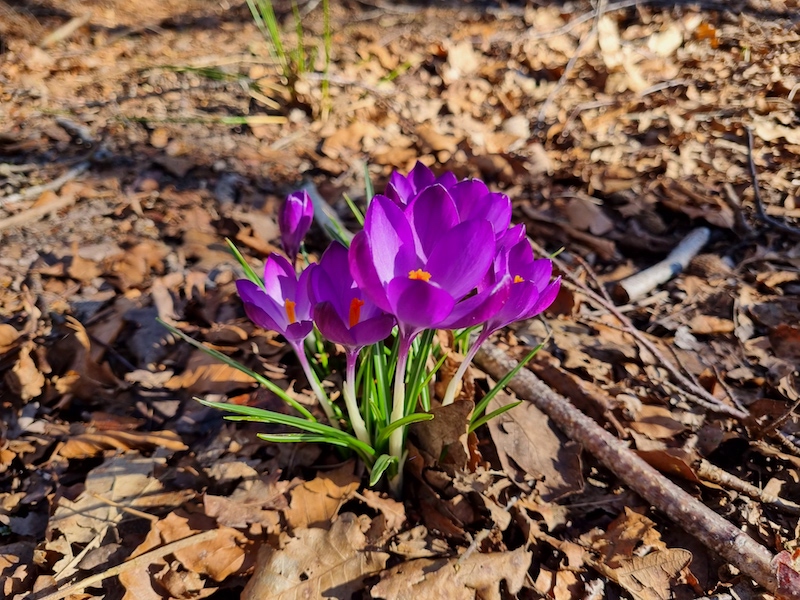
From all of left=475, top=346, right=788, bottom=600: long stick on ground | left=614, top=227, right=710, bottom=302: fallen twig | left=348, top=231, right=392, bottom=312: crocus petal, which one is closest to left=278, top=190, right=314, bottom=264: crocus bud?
left=348, top=231, right=392, bottom=312: crocus petal

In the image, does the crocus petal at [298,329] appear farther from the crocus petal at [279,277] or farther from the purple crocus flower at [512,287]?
the purple crocus flower at [512,287]

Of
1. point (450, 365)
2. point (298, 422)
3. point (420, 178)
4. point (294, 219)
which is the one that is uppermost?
point (420, 178)

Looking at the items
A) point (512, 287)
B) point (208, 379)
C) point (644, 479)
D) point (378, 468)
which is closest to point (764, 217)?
point (644, 479)

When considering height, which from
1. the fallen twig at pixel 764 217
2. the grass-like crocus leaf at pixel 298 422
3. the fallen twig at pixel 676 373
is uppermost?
the grass-like crocus leaf at pixel 298 422

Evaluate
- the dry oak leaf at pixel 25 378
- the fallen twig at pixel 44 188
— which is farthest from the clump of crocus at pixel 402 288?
the fallen twig at pixel 44 188

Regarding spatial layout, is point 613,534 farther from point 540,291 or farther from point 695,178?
point 695,178

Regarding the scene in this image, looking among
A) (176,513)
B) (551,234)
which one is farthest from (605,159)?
(176,513)

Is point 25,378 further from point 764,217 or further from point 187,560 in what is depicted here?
point 764,217
